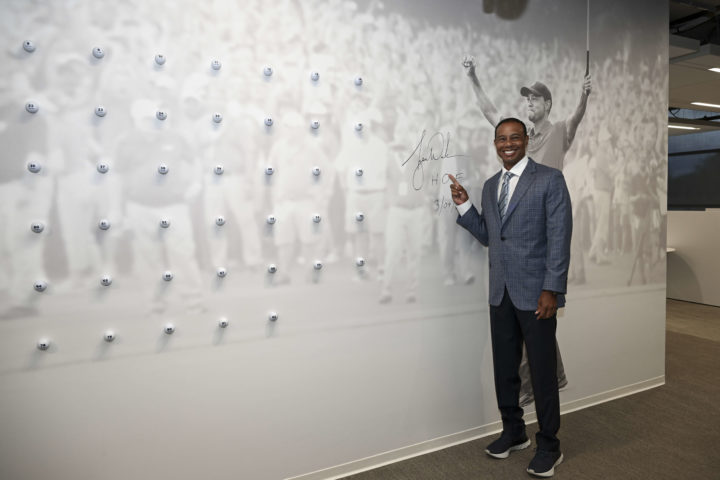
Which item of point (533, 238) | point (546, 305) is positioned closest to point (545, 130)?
point (533, 238)

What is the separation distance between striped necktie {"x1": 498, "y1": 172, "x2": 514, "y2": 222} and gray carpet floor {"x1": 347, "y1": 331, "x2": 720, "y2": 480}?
105 centimetres

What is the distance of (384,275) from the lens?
2.13 metres

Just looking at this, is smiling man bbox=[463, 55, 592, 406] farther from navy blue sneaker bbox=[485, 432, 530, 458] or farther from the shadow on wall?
the shadow on wall

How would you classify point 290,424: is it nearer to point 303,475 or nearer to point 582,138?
point 303,475

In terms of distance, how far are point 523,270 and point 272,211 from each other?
→ 1.04 meters

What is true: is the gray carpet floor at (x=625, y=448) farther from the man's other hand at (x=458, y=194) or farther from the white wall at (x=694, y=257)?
the white wall at (x=694, y=257)

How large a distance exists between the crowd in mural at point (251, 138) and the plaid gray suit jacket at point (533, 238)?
0.24 m

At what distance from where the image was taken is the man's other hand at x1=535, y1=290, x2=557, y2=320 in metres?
2.04

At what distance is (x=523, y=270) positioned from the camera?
209 centimetres

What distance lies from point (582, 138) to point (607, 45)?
529 mm

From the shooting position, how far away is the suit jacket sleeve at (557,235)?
6.60 feet

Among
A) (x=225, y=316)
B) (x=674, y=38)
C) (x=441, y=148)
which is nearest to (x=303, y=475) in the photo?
(x=225, y=316)
